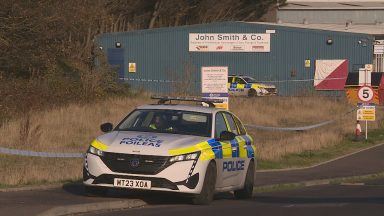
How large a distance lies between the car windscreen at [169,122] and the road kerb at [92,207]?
1.25 meters

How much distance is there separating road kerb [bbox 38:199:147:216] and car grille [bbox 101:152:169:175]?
Answer: 50 cm

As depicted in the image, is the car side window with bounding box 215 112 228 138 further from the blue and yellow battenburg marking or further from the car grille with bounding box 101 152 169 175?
the car grille with bounding box 101 152 169 175

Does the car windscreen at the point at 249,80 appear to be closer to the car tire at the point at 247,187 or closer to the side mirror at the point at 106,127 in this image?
the car tire at the point at 247,187

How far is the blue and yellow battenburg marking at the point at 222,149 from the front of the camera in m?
13.9

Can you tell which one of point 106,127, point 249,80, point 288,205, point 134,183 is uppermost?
point 249,80

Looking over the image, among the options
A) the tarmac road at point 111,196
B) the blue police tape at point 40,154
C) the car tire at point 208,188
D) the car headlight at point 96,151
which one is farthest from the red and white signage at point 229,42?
the car headlight at point 96,151

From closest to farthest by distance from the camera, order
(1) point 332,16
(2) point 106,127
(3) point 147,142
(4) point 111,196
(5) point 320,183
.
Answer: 1. (3) point 147,142
2. (4) point 111,196
3. (2) point 106,127
4. (5) point 320,183
5. (1) point 332,16

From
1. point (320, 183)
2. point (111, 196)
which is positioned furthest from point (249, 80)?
point (111, 196)

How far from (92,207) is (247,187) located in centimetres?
403

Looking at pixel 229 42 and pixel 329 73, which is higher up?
pixel 229 42

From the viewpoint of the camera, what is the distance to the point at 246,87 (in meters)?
57.3

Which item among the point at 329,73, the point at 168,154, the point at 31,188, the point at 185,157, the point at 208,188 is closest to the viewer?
the point at 168,154

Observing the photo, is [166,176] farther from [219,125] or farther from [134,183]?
[219,125]

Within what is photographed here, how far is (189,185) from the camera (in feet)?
45.2
